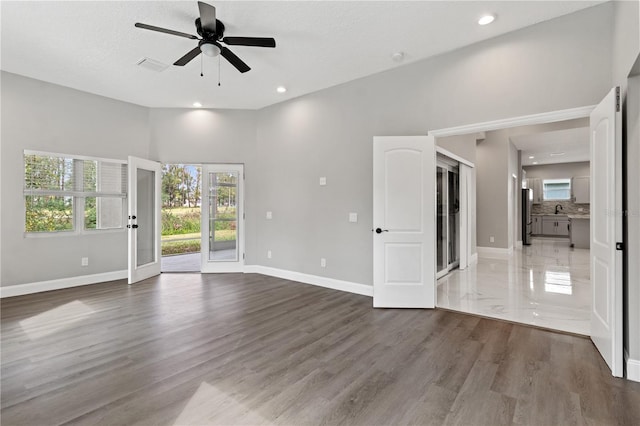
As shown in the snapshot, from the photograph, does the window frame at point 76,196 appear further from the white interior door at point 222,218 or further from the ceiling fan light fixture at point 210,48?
the ceiling fan light fixture at point 210,48

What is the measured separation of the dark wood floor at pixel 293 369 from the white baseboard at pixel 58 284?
841mm

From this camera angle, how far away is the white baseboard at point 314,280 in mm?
4602

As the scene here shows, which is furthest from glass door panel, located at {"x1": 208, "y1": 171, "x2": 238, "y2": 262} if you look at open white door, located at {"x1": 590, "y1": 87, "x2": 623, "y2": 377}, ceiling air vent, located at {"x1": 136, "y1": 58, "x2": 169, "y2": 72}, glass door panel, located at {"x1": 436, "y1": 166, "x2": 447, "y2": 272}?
open white door, located at {"x1": 590, "y1": 87, "x2": 623, "y2": 377}

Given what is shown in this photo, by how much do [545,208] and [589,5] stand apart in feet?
38.0

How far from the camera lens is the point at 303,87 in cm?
498

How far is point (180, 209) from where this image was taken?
1075cm

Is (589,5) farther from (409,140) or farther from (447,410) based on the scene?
(447,410)

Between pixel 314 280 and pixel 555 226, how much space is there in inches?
447

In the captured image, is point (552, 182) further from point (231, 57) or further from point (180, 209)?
point (180, 209)

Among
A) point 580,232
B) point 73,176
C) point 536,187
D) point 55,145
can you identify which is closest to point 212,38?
point 55,145

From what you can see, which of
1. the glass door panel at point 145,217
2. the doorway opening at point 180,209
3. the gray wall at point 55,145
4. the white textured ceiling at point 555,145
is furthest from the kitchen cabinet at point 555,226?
the gray wall at point 55,145

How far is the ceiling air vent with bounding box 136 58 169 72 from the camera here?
4.04 m

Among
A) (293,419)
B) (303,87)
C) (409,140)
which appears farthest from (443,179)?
(293,419)

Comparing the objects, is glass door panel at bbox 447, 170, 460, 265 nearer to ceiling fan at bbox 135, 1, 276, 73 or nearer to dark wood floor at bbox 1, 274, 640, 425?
dark wood floor at bbox 1, 274, 640, 425
